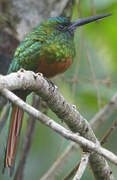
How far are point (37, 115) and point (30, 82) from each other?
385mm

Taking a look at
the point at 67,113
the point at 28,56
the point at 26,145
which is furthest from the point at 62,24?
the point at 67,113

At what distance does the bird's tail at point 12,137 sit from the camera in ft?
7.03

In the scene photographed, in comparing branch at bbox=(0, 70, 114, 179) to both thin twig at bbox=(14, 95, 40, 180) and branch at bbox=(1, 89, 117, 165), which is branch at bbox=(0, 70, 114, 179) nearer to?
branch at bbox=(1, 89, 117, 165)

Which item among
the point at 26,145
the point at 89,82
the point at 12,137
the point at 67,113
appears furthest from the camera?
the point at 89,82

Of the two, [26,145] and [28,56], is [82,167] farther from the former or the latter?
[26,145]

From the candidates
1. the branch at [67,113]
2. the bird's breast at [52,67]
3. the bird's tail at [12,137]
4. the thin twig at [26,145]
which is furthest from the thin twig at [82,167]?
the thin twig at [26,145]

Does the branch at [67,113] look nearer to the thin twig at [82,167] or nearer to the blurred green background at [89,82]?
the thin twig at [82,167]

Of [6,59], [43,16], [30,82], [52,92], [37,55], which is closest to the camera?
[30,82]

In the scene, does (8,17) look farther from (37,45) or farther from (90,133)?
(90,133)

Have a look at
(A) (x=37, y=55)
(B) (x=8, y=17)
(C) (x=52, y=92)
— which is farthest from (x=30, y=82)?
(B) (x=8, y=17)

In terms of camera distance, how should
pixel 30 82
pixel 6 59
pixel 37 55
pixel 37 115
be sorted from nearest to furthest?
pixel 37 115 → pixel 30 82 → pixel 37 55 → pixel 6 59

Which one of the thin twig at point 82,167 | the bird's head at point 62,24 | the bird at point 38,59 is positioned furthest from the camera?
the bird's head at point 62,24

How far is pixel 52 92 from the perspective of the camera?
192 centimetres

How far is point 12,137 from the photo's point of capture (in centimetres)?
226
